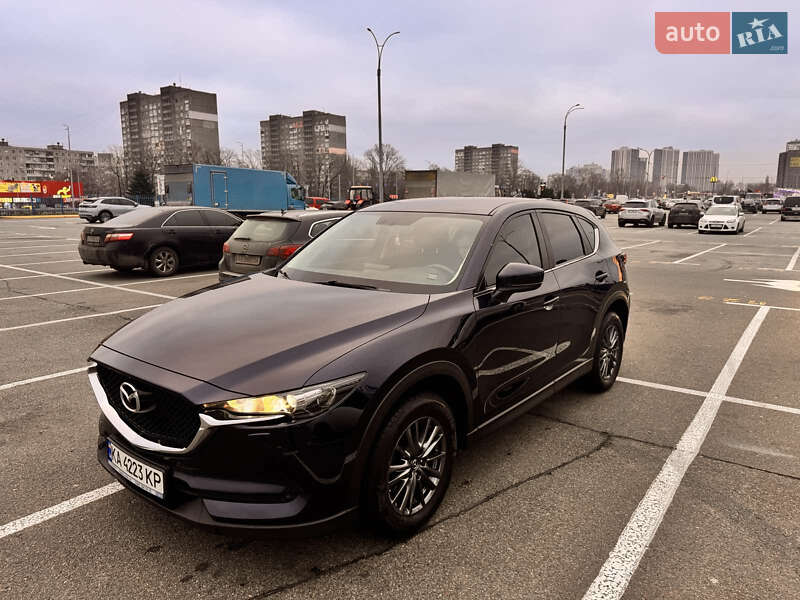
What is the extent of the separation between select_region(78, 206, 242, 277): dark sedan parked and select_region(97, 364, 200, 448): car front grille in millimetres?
9982

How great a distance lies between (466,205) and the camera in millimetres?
3900

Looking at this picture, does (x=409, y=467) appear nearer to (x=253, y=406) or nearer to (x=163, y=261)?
(x=253, y=406)

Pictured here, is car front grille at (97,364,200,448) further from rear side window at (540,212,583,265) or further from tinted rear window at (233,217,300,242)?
tinted rear window at (233,217,300,242)

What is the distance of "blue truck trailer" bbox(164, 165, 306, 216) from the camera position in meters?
22.0

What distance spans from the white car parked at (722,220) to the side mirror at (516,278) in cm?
2797

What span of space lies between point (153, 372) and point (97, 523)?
3.40 ft

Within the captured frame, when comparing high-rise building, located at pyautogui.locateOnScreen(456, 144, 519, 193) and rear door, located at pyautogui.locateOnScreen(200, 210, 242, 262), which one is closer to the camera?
rear door, located at pyautogui.locateOnScreen(200, 210, 242, 262)

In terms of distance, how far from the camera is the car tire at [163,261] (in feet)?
38.8

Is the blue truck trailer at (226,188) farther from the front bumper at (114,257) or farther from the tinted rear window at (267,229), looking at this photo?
the tinted rear window at (267,229)

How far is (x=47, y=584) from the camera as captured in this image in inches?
94.3

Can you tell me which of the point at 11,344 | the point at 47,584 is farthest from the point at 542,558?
the point at 11,344

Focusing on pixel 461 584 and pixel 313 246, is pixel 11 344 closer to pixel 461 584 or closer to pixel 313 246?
pixel 313 246

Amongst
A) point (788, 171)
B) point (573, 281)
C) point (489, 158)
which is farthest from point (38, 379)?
point (788, 171)

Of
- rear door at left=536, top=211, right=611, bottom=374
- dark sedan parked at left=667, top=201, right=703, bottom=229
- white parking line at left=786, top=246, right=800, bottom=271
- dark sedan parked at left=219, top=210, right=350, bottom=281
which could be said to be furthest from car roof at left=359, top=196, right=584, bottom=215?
dark sedan parked at left=667, top=201, right=703, bottom=229
